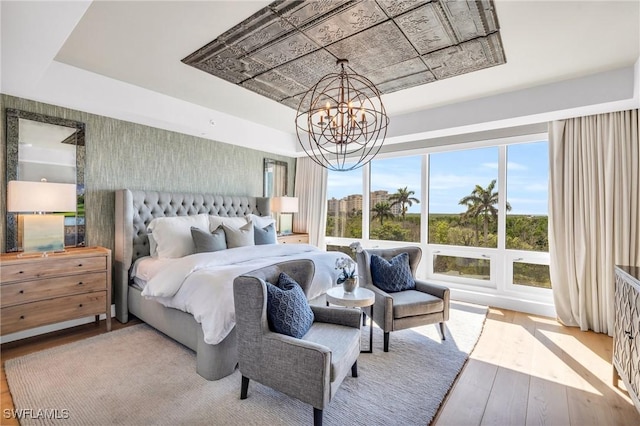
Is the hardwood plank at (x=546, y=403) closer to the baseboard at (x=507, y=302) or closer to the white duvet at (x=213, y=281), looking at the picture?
the baseboard at (x=507, y=302)

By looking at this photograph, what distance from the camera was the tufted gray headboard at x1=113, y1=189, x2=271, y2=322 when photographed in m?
3.54

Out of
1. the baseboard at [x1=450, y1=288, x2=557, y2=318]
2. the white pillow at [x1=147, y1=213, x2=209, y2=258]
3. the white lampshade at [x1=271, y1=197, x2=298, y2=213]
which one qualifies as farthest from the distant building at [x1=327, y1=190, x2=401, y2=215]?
the white pillow at [x1=147, y1=213, x2=209, y2=258]

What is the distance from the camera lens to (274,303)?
6.75 feet

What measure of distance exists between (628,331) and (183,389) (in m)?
3.18

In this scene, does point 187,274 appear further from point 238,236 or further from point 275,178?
point 275,178

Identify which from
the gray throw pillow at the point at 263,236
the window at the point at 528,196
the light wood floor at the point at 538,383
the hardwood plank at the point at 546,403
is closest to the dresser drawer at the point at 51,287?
the gray throw pillow at the point at 263,236

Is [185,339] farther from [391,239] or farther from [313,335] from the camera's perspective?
[391,239]

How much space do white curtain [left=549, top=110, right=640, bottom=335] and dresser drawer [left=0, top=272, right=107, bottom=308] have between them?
202 inches

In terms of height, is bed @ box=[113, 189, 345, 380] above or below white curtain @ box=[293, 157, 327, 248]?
below

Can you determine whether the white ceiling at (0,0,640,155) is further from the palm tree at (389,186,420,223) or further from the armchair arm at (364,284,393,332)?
the armchair arm at (364,284,393,332)

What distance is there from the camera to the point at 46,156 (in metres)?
3.20

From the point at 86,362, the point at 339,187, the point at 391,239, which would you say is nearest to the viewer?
the point at 86,362

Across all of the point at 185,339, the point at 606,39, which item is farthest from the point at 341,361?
the point at 606,39

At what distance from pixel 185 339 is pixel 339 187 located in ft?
12.7
